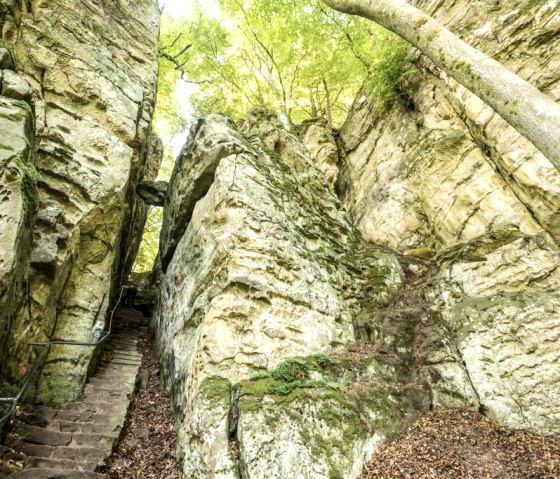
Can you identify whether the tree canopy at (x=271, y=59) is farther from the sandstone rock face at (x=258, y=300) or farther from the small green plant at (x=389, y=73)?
the sandstone rock face at (x=258, y=300)

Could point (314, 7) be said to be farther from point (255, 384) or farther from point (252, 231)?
point (255, 384)

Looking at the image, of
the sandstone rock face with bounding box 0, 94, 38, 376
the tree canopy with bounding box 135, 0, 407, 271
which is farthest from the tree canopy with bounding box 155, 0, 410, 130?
the sandstone rock face with bounding box 0, 94, 38, 376

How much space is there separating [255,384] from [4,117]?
774 cm

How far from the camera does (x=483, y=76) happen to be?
5.13m

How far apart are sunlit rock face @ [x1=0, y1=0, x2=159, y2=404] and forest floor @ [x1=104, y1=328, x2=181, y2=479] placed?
1.75 m

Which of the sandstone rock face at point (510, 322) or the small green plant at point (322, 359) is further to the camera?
the small green plant at point (322, 359)

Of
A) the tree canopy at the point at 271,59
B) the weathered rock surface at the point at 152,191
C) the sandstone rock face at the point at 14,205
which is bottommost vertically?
the sandstone rock face at the point at 14,205

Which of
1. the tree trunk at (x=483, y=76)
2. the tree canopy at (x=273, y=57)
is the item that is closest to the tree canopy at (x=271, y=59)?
the tree canopy at (x=273, y=57)

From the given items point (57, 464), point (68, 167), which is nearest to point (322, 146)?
point (68, 167)

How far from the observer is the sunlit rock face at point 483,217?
6203mm

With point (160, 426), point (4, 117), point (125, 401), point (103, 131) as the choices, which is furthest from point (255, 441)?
point (103, 131)

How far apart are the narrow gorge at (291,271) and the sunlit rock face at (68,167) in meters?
0.06

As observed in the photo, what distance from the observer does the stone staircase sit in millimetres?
5512

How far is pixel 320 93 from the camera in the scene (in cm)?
1958
